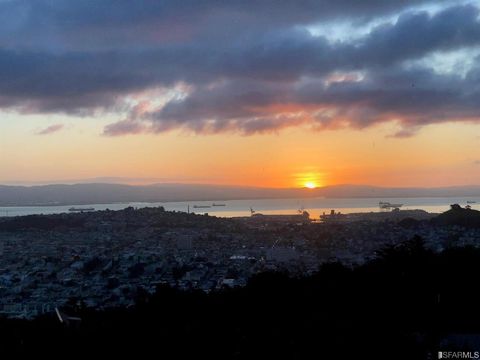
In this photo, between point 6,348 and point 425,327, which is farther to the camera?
point 425,327

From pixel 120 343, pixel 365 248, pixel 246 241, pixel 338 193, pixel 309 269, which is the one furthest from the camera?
pixel 338 193

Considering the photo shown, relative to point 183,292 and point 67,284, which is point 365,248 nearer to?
point 67,284

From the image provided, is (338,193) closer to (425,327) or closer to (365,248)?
(365,248)

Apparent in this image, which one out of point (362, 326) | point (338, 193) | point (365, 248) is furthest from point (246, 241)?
point (338, 193)

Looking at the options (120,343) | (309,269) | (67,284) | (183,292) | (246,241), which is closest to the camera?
(120,343)

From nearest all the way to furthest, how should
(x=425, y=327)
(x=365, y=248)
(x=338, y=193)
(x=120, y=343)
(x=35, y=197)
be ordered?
(x=120, y=343), (x=425, y=327), (x=365, y=248), (x=35, y=197), (x=338, y=193)

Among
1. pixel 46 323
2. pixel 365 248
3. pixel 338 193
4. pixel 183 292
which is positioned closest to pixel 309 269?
pixel 365 248

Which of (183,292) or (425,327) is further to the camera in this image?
(183,292)

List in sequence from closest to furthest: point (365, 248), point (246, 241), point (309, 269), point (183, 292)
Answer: point (183, 292), point (309, 269), point (365, 248), point (246, 241)
